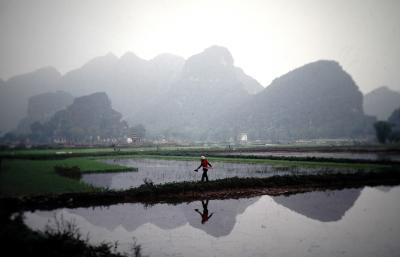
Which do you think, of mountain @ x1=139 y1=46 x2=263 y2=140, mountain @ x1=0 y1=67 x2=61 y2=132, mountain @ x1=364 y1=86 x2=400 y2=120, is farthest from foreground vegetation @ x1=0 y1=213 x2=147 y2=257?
mountain @ x1=139 y1=46 x2=263 y2=140

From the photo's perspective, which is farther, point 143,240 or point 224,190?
point 224,190

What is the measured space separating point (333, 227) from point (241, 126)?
105 m

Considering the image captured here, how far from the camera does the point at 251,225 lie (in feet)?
34.6

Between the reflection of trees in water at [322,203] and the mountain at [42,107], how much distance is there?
343 ft

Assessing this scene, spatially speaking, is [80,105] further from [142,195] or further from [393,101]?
[142,195]

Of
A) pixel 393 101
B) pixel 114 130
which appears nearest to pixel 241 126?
pixel 114 130

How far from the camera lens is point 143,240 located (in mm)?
9078

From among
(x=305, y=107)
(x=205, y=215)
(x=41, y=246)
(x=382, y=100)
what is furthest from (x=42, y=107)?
(x=41, y=246)

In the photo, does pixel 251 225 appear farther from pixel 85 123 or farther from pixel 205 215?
pixel 85 123

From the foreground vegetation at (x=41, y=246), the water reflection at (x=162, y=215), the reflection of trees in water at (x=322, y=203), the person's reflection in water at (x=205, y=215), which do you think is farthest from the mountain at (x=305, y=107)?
the foreground vegetation at (x=41, y=246)

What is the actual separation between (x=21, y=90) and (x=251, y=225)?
13309 centimetres

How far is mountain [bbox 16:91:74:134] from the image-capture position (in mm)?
108000

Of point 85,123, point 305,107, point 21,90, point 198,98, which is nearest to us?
point 85,123

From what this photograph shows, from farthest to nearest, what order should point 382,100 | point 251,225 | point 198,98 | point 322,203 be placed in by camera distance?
1. point 198,98
2. point 382,100
3. point 322,203
4. point 251,225
